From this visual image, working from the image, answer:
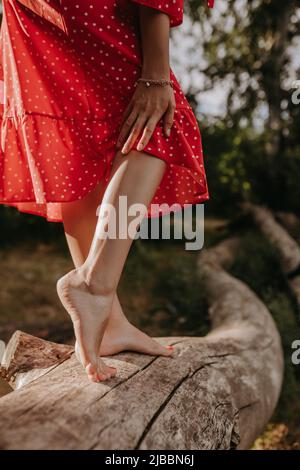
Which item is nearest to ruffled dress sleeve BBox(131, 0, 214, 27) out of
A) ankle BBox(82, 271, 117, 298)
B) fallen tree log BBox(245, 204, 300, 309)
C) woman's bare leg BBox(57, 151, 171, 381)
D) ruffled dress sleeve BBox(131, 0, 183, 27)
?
ruffled dress sleeve BBox(131, 0, 183, 27)

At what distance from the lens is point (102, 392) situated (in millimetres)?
1349

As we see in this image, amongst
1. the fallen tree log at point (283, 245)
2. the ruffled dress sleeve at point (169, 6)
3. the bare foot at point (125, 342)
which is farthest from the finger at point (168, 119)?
the fallen tree log at point (283, 245)

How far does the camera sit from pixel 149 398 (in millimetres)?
1402

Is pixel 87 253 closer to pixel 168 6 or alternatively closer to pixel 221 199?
pixel 168 6

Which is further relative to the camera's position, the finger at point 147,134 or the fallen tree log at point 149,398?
the finger at point 147,134

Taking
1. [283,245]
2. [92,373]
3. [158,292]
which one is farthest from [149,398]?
[283,245]

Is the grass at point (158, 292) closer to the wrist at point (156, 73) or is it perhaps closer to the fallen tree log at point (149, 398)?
the fallen tree log at point (149, 398)

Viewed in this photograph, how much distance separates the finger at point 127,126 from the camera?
5.18 ft

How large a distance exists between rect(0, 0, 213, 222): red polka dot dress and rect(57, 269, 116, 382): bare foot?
1.20 ft

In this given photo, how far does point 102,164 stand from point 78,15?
50cm

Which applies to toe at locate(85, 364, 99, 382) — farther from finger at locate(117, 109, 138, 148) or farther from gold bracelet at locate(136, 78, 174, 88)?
gold bracelet at locate(136, 78, 174, 88)

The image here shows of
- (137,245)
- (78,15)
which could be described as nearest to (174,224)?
(137,245)

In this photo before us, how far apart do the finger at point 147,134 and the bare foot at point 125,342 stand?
2.17 ft

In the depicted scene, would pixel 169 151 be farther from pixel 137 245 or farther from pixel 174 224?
pixel 174 224
